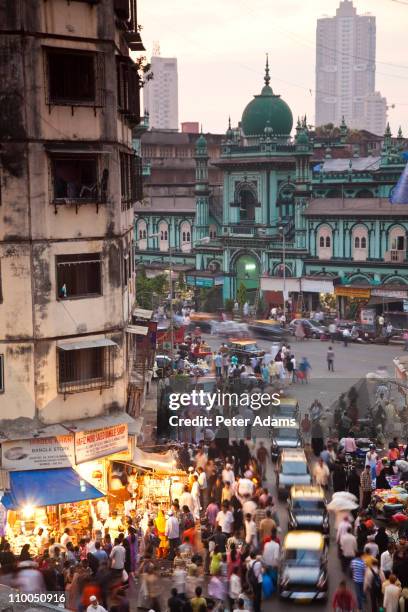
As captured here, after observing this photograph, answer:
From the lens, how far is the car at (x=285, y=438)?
2553cm

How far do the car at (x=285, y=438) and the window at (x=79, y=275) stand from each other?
21.8 ft

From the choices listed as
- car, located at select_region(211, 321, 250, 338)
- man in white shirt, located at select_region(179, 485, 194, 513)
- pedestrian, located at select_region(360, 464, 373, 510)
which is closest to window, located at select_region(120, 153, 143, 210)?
man in white shirt, located at select_region(179, 485, 194, 513)

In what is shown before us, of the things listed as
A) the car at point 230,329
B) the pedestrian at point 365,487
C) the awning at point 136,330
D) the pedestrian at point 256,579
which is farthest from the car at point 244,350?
the pedestrian at point 256,579

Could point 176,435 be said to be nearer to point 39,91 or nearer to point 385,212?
point 39,91

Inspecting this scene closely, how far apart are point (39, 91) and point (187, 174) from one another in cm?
7105

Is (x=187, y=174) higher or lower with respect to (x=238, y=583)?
higher

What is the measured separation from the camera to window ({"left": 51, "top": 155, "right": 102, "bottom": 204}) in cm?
2114

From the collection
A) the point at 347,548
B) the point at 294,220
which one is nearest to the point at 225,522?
the point at 347,548

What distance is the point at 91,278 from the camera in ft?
71.9

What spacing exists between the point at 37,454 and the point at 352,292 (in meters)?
39.3

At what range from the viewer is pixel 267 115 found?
225 ft

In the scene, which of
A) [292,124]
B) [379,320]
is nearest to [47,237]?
[379,320]

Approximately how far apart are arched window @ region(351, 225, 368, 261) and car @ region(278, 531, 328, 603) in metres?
42.6

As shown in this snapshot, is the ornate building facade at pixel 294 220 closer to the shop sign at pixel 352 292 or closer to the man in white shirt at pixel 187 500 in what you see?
the shop sign at pixel 352 292
